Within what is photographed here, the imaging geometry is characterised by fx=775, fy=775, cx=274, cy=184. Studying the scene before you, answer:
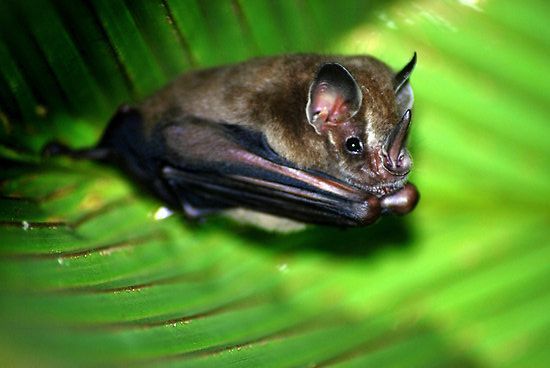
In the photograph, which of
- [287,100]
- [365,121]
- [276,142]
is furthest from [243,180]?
[365,121]

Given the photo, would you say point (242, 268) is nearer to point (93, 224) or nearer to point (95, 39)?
point (93, 224)

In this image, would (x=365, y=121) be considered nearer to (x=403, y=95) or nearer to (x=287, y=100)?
(x=403, y=95)

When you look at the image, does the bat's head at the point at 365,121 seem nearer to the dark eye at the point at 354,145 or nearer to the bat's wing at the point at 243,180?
the dark eye at the point at 354,145

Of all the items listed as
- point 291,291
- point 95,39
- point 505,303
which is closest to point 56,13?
point 95,39

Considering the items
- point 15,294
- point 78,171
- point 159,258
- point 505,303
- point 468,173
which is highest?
point 15,294

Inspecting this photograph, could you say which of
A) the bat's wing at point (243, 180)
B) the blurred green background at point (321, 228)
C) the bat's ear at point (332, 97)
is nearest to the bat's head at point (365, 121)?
the bat's ear at point (332, 97)

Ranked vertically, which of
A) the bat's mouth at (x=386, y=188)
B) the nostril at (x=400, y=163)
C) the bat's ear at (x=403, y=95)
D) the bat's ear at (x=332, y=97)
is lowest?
the bat's mouth at (x=386, y=188)
